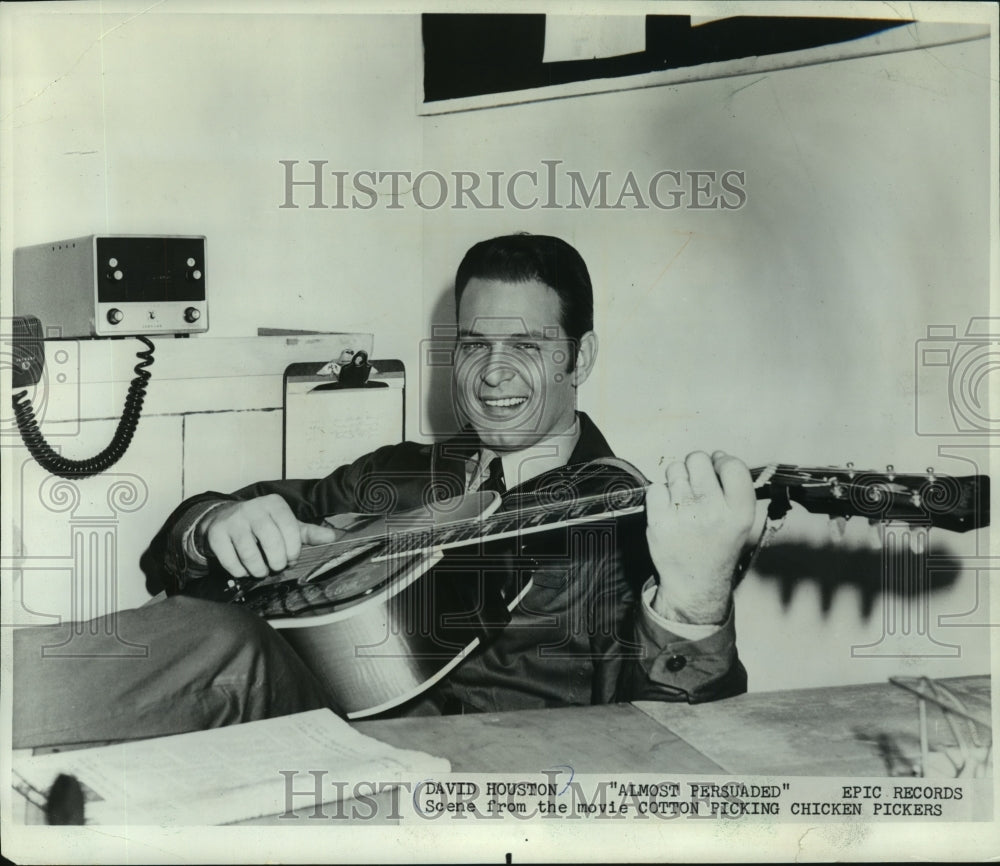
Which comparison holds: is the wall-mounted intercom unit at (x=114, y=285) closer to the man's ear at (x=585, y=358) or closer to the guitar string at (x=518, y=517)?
the guitar string at (x=518, y=517)

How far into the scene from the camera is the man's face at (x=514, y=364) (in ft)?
6.93

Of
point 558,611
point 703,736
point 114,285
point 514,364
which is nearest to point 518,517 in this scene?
point 558,611

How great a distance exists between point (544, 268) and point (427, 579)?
2.17 feet

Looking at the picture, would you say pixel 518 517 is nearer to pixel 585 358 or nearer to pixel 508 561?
pixel 508 561

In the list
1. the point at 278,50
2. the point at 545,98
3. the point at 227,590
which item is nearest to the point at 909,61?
the point at 545,98

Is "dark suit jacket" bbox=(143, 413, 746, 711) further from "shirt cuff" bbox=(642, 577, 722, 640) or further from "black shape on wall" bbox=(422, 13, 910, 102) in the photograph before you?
"black shape on wall" bbox=(422, 13, 910, 102)

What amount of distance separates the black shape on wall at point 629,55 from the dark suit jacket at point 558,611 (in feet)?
2.29

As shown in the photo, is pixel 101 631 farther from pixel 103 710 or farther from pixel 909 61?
pixel 909 61

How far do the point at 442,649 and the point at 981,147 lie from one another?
4.88ft

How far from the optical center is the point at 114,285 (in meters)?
2.07

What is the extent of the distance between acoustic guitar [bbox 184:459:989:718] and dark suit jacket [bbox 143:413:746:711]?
28 millimetres
